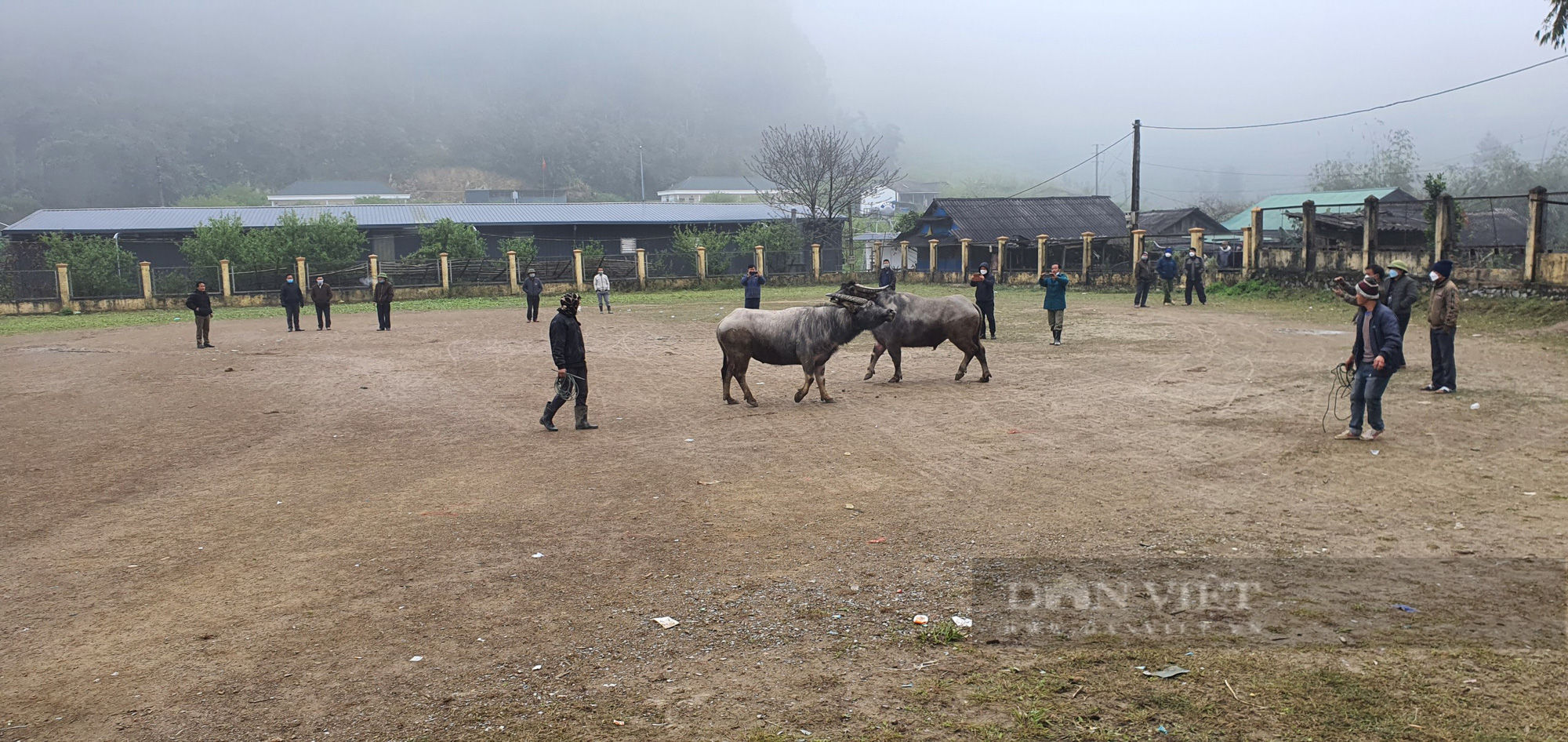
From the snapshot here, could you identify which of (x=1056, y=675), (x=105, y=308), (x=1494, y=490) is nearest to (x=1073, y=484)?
(x=1494, y=490)

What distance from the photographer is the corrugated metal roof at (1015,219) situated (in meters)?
47.1

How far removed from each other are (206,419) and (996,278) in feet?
101

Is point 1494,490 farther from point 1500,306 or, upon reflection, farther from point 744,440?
point 1500,306

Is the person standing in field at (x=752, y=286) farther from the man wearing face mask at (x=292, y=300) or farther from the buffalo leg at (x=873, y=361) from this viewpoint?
the man wearing face mask at (x=292, y=300)

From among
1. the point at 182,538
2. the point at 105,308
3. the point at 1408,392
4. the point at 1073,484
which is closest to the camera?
the point at 182,538

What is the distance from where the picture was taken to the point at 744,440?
10.2 metres

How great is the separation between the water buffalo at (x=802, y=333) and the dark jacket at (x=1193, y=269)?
1687 cm

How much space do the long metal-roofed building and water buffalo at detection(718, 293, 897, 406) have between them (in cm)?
3238

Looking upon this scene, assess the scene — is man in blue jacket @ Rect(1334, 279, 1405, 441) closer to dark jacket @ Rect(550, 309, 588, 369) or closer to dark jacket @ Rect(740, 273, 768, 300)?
dark jacket @ Rect(550, 309, 588, 369)

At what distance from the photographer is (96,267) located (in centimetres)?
3634

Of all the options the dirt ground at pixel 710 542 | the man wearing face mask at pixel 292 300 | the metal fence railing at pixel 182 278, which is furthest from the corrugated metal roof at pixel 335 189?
the dirt ground at pixel 710 542

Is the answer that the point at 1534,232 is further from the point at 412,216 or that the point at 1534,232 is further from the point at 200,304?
the point at 412,216

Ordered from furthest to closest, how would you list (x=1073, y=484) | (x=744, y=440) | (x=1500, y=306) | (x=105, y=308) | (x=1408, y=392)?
(x=105, y=308), (x=1500, y=306), (x=1408, y=392), (x=744, y=440), (x=1073, y=484)

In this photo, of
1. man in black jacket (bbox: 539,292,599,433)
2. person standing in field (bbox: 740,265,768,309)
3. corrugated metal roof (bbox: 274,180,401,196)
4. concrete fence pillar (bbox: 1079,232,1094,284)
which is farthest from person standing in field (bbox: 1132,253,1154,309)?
corrugated metal roof (bbox: 274,180,401,196)
